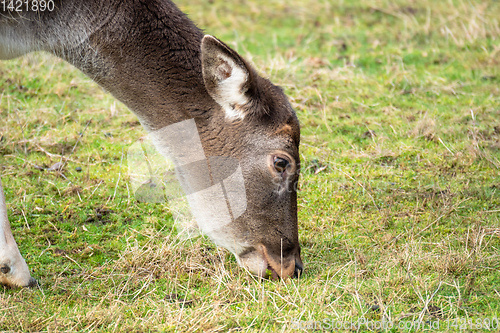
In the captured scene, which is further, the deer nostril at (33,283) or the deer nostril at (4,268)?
the deer nostril at (33,283)

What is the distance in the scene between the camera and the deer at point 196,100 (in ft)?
14.7

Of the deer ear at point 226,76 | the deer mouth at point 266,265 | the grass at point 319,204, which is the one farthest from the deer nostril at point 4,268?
the deer ear at point 226,76

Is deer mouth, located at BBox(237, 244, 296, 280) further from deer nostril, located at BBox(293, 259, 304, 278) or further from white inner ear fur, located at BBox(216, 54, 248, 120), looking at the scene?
white inner ear fur, located at BBox(216, 54, 248, 120)

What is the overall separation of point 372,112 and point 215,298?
4537 millimetres

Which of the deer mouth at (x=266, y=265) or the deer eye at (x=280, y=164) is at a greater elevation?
the deer eye at (x=280, y=164)

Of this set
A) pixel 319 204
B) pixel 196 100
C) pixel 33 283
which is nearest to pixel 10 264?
pixel 33 283

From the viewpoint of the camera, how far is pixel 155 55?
4520mm

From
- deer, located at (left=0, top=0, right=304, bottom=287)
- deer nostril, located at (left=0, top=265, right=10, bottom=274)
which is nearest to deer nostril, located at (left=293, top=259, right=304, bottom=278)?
deer, located at (left=0, top=0, right=304, bottom=287)

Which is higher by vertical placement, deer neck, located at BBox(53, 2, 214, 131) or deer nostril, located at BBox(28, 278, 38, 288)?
deer neck, located at BBox(53, 2, 214, 131)

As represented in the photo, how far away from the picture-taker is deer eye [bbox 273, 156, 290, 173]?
4.49 metres

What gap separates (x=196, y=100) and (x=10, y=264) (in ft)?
6.10

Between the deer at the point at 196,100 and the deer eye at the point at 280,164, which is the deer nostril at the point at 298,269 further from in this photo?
the deer eye at the point at 280,164

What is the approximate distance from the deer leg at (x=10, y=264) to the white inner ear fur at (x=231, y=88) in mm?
1893

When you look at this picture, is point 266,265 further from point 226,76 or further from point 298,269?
point 226,76
